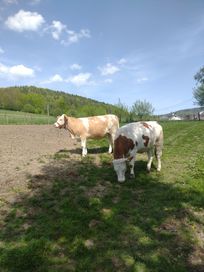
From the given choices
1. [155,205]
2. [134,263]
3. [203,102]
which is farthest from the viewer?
[203,102]

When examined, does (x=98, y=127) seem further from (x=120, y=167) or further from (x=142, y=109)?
(x=142, y=109)

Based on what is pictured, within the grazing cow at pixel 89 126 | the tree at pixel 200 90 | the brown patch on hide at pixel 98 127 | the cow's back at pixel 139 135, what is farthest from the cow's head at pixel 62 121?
the tree at pixel 200 90

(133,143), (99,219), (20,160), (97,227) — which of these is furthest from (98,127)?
(97,227)

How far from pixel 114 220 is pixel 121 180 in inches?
115

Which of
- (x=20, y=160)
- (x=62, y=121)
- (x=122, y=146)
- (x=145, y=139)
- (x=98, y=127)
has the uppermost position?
(x=62, y=121)

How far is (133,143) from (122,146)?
1.44ft

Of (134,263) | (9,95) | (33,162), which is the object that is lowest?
(134,263)

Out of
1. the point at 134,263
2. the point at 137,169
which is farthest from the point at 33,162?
the point at 134,263

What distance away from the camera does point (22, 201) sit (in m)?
8.57

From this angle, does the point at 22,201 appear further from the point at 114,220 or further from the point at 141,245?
the point at 141,245

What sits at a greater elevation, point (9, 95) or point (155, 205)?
point (9, 95)

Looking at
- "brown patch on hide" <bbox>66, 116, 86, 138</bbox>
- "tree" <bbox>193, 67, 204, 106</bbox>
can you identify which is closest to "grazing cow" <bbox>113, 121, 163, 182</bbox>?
"brown patch on hide" <bbox>66, 116, 86, 138</bbox>

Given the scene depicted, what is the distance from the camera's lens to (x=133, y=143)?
10.7 meters

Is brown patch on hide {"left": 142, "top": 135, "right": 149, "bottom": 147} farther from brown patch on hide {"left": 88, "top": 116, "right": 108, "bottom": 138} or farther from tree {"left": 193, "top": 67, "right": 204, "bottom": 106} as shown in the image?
tree {"left": 193, "top": 67, "right": 204, "bottom": 106}
